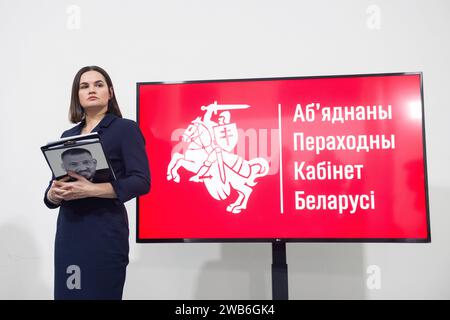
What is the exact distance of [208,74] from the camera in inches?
88.9

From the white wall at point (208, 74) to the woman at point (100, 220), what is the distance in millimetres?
830

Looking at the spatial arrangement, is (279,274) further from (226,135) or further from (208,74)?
(208,74)

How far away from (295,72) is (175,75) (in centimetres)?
69

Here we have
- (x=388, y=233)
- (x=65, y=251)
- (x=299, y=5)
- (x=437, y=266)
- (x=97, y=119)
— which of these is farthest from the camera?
(x=299, y=5)

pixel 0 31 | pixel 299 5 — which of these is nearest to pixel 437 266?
pixel 299 5

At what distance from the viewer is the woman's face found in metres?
1.51

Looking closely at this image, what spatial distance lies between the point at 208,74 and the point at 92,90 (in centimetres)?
88

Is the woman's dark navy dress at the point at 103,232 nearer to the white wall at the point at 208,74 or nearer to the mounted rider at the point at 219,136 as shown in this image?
the mounted rider at the point at 219,136

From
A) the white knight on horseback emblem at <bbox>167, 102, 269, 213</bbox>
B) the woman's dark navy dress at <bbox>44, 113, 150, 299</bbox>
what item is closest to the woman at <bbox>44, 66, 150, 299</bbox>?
the woman's dark navy dress at <bbox>44, 113, 150, 299</bbox>

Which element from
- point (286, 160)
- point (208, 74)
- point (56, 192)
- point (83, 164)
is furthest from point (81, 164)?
point (208, 74)

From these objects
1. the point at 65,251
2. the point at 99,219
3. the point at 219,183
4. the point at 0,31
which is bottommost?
the point at 65,251
